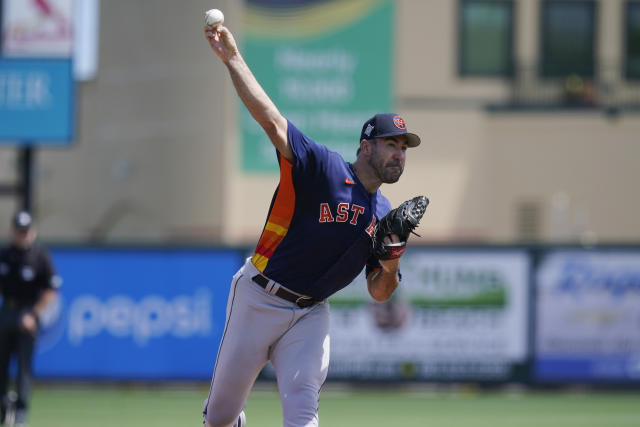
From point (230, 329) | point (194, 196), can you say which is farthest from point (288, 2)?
point (230, 329)

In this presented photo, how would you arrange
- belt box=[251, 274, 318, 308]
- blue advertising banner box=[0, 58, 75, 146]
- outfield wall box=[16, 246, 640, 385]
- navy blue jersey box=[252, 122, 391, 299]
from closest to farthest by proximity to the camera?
1. navy blue jersey box=[252, 122, 391, 299]
2. belt box=[251, 274, 318, 308]
3. blue advertising banner box=[0, 58, 75, 146]
4. outfield wall box=[16, 246, 640, 385]

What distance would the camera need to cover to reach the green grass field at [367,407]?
1209 centimetres

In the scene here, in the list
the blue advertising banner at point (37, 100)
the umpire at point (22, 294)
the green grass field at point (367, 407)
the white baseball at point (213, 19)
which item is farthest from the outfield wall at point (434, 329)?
the white baseball at point (213, 19)

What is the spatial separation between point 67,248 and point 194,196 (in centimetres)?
1101

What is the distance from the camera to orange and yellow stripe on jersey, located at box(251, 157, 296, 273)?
6.68 m

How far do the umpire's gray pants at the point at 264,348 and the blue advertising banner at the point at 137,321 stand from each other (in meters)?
8.92

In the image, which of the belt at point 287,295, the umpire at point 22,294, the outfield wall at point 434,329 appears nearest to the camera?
the belt at point 287,295

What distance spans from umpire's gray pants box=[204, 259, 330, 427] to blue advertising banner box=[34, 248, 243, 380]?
29.3ft

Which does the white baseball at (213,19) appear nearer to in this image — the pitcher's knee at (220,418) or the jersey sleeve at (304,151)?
the jersey sleeve at (304,151)

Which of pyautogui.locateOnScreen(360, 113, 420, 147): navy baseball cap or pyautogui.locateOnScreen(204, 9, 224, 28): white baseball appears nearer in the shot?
pyautogui.locateOnScreen(204, 9, 224, 28): white baseball

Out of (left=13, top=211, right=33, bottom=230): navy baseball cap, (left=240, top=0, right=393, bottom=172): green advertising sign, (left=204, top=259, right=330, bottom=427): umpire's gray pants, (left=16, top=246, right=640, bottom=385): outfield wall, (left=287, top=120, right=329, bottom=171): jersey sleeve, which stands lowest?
(left=16, top=246, right=640, bottom=385): outfield wall

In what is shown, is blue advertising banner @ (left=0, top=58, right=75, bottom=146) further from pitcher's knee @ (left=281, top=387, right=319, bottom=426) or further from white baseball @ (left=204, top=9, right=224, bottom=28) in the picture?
pitcher's knee @ (left=281, top=387, right=319, bottom=426)

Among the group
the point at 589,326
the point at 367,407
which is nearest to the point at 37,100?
the point at 367,407

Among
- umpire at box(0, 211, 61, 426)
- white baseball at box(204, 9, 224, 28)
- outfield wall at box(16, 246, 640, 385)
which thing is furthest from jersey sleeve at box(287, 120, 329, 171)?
outfield wall at box(16, 246, 640, 385)
